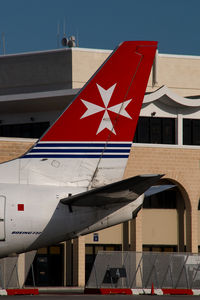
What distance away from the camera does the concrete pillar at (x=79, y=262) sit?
187 ft

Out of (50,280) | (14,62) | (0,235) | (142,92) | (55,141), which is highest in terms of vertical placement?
(14,62)

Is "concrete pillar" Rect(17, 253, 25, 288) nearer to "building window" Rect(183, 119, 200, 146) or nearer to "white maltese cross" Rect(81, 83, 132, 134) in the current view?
"white maltese cross" Rect(81, 83, 132, 134)

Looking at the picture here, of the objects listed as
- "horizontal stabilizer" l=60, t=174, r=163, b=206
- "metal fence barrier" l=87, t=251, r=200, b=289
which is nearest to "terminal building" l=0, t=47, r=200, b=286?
"metal fence barrier" l=87, t=251, r=200, b=289

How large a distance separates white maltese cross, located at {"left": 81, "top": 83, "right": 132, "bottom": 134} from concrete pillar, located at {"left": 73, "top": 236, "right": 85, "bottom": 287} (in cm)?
3081

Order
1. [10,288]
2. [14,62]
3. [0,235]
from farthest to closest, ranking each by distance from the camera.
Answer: [14,62] < [10,288] < [0,235]

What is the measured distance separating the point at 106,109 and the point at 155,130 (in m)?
35.8

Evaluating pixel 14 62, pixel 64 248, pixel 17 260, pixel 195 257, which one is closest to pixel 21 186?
pixel 17 260

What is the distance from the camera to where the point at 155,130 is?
205 ft

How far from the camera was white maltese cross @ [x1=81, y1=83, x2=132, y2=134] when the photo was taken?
88.1 ft

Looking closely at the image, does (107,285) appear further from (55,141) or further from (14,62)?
(14,62)

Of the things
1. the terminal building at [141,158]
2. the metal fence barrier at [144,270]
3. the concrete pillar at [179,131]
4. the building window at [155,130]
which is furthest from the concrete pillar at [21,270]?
the concrete pillar at [179,131]

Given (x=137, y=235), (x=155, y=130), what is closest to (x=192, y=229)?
(x=137, y=235)

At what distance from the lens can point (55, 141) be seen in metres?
26.6

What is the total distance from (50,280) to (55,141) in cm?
3389
